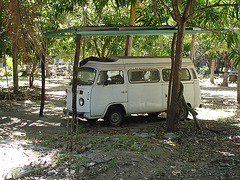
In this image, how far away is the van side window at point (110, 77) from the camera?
898 cm

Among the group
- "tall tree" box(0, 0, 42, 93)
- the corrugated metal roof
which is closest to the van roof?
the corrugated metal roof

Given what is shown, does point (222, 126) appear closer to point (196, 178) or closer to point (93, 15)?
point (196, 178)

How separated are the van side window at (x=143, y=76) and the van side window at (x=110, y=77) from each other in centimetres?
35

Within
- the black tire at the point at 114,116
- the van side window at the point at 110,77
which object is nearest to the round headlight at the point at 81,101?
the van side window at the point at 110,77

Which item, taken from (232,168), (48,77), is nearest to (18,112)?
(232,168)

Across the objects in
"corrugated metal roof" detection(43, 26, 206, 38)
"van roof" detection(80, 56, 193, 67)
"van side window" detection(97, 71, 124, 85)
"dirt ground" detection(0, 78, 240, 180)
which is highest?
"corrugated metal roof" detection(43, 26, 206, 38)

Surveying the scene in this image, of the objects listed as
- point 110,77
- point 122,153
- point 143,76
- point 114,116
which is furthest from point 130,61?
point 122,153

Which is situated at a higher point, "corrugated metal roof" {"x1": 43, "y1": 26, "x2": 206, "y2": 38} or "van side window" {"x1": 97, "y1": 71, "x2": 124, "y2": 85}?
"corrugated metal roof" {"x1": 43, "y1": 26, "x2": 206, "y2": 38}

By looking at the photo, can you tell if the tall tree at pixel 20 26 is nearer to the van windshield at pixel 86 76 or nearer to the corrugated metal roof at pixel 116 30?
the corrugated metal roof at pixel 116 30

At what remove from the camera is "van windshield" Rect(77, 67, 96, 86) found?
9.02m

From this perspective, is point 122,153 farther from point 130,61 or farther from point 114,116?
point 130,61

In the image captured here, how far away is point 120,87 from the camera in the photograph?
30.2ft

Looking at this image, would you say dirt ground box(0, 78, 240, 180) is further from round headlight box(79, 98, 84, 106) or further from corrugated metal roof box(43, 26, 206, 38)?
corrugated metal roof box(43, 26, 206, 38)

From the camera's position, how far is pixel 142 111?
Result: 9.64 metres
